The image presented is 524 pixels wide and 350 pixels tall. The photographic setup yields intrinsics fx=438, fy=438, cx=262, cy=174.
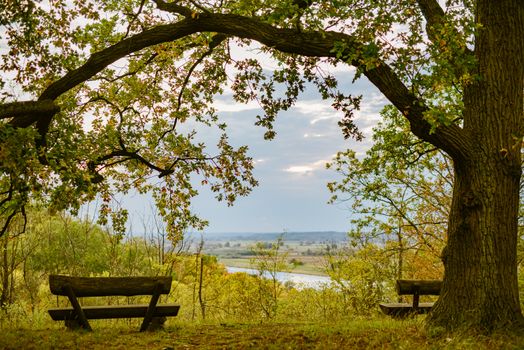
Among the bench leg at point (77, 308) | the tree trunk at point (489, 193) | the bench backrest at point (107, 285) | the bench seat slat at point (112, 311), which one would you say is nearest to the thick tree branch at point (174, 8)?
the bench backrest at point (107, 285)

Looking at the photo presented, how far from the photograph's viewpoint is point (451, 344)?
5605 millimetres

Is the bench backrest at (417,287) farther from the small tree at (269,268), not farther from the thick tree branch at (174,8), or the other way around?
the small tree at (269,268)

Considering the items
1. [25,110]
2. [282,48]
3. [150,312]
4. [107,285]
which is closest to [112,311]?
[107,285]

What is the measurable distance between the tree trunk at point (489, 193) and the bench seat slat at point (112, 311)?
14.5 ft

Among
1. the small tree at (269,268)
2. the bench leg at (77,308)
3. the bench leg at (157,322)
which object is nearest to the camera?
the bench leg at (77,308)

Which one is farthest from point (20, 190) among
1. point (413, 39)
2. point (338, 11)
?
point (413, 39)

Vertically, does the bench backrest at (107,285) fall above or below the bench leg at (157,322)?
above

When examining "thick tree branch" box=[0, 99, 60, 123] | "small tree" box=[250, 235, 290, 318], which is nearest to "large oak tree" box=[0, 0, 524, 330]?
"thick tree branch" box=[0, 99, 60, 123]

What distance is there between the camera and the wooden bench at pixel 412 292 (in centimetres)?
842

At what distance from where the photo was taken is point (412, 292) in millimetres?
8516

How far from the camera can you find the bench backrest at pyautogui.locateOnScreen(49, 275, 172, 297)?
7.10 metres

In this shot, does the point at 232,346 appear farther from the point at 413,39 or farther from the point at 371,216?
the point at 371,216

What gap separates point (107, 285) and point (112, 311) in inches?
20.4

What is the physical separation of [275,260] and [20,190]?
10.6 m
